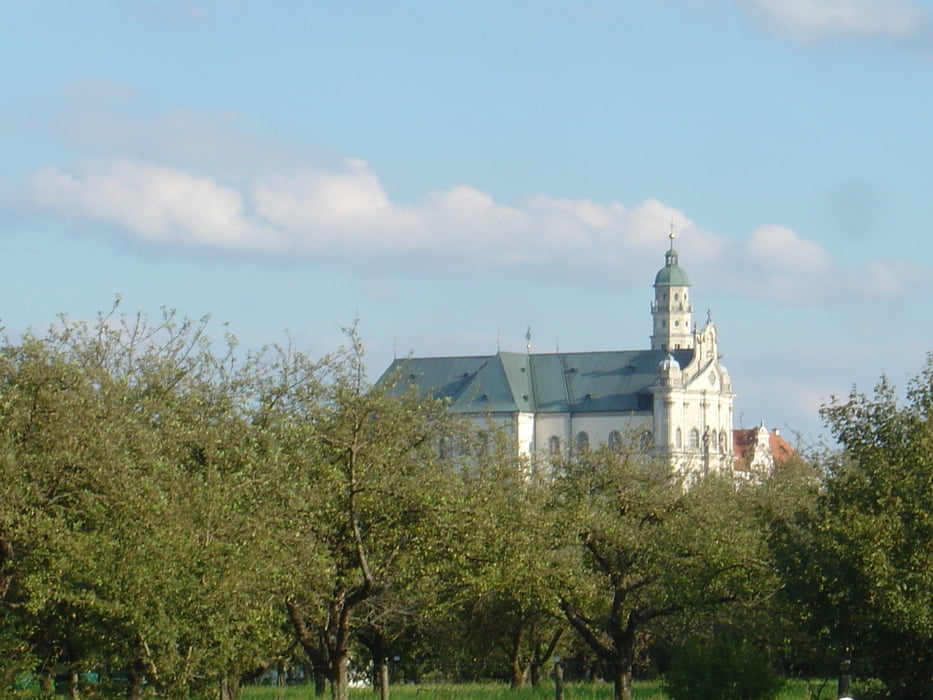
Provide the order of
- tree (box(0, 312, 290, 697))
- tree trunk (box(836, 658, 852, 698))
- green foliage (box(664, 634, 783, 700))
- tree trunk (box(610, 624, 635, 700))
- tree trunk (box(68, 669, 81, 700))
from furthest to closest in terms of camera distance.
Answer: tree trunk (box(610, 624, 635, 700)), green foliage (box(664, 634, 783, 700)), tree trunk (box(836, 658, 852, 698)), tree trunk (box(68, 669, 81, 700)), tree (box(0, 312, 290, 697))

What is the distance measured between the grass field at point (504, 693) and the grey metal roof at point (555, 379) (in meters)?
131

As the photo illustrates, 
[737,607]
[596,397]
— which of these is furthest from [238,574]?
[596,397]

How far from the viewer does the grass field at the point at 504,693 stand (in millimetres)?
38375

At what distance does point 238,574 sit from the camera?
26.0 meters

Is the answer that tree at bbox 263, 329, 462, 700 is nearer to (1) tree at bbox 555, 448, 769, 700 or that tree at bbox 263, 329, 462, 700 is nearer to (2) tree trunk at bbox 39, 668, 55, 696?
(2) tree trunk at bbox 39, 668, 55, 696

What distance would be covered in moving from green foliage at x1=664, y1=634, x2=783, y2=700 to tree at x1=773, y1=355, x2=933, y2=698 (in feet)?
8.50

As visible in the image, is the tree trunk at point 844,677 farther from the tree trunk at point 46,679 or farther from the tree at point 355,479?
the tree trunk at point 46,679

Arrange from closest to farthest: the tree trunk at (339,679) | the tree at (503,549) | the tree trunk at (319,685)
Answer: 1. the tree at (503,549)
2. the tree trunk at (339,679)
3. the tree trunk at (319,685)

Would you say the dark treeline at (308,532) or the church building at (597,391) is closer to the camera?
the dark treeline at (308,532)

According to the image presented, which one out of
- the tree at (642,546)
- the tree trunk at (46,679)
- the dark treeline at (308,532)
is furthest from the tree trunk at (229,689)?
the tree at (642,546)

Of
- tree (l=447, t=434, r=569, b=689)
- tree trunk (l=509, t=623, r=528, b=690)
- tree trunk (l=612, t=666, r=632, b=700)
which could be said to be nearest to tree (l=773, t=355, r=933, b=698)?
tree (l=447, t=434, r=569, b=689)

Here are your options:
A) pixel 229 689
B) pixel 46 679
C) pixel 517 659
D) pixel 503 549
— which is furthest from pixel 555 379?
pixel 46 679

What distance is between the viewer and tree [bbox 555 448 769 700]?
1442 inches

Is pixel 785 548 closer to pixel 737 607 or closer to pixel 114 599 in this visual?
pixel 737 607
